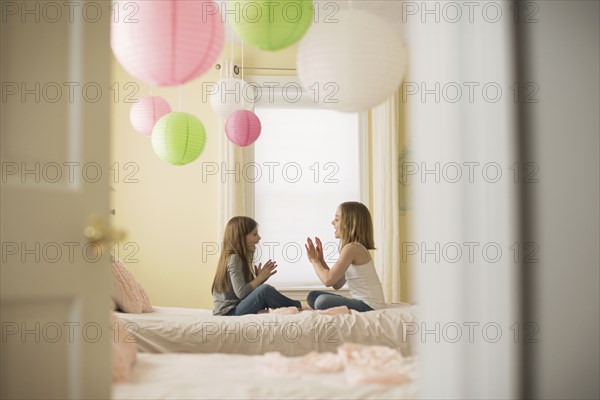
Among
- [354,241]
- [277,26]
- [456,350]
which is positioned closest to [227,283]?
[354,241]

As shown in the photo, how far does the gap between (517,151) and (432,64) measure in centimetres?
29

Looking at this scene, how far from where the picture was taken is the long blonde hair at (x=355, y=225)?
3170 mm

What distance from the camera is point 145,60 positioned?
5.39 ft

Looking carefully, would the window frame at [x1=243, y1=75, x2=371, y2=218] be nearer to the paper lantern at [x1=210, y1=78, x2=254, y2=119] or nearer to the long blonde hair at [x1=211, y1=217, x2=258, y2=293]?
the paper lantern at [x1=210, y1=78, x2=254, y2=119]

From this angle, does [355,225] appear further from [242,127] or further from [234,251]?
[242,127]

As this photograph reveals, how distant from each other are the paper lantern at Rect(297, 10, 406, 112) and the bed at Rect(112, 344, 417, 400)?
868 mm

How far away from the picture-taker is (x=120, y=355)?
1.81 m

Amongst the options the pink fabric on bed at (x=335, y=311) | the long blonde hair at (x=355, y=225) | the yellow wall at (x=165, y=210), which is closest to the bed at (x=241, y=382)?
the pink fabric on bed at (x=335, y=311)

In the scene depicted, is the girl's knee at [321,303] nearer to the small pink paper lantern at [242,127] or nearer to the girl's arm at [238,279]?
the girl's arm at [238,279]

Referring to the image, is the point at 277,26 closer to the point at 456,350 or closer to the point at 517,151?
the point at 517,151

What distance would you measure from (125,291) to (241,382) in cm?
121

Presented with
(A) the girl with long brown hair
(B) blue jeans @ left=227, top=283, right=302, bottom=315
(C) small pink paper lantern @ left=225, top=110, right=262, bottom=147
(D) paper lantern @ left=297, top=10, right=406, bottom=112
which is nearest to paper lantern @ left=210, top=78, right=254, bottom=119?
(C) small pink paper lantern @ left=225, top=110, right=262, bottom=147

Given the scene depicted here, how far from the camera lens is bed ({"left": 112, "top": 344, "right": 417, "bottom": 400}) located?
1.69 m

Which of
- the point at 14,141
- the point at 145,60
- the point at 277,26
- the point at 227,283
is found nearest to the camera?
the point at 14,141
